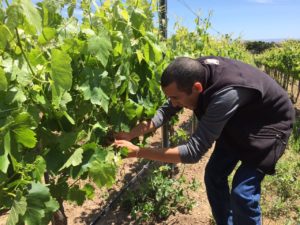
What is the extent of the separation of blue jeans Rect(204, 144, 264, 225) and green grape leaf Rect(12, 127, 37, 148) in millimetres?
1556

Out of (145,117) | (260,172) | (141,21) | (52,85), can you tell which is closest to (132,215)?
(145,117)

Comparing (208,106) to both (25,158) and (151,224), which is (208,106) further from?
(151,224)

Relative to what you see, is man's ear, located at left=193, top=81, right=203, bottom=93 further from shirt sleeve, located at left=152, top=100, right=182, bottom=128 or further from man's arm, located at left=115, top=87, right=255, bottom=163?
shirt sleeve, located at left=152, top=100, right=182, bottom=128

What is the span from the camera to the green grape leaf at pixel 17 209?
1591 mm

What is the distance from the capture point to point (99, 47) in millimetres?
1977

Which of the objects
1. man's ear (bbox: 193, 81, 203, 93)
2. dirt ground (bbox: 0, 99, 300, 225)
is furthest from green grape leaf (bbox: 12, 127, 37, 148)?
dirt ground (bbox: 0, 99, 300, 225)

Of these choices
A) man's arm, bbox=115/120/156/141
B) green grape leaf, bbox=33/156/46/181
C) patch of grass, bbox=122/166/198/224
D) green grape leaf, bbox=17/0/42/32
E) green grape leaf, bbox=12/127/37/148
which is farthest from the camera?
patch of grass, bbox=122/166/198/224

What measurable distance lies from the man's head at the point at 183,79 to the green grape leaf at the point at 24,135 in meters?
0.95

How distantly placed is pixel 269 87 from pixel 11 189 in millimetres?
1736

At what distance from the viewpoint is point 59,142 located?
2.01 meters

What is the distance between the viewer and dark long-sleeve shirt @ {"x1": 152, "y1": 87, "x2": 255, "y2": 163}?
2285 mm

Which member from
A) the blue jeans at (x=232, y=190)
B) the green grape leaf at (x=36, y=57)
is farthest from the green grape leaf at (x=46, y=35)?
the blue jeans at (x=232, y=190)

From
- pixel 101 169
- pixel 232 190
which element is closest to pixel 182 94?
pixel 101 169

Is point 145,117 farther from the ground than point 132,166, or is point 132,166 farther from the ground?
point 145,117
